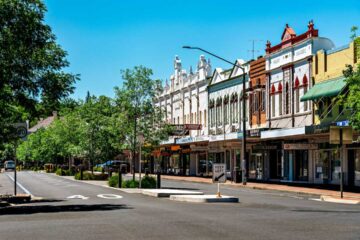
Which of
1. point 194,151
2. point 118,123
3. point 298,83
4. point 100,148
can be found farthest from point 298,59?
point 194,151

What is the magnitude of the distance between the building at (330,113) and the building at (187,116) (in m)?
16.2

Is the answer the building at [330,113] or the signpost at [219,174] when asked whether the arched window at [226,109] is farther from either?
the signpost at [219,174]

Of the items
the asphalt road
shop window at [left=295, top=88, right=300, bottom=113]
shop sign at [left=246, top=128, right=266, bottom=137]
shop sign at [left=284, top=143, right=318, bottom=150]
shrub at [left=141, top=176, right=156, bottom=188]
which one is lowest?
the asphalt road

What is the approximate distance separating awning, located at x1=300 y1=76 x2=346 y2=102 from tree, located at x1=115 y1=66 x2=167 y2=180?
9.59 metres

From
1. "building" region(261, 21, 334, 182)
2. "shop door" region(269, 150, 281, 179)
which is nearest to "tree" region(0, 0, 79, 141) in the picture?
"building" region(261, 21, 334, 182)

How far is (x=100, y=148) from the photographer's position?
53.3m

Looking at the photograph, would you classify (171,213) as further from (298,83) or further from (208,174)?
(208,174)

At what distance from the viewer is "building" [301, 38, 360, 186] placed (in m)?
38.0

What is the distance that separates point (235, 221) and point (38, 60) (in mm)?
9856

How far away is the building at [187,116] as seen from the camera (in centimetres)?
6381

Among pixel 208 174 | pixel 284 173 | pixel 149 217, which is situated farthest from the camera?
pixel 208 174

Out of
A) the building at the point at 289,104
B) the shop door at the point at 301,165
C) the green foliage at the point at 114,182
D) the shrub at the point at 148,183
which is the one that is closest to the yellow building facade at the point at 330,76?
the building at the point at 289,104

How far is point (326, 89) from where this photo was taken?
39250 mm

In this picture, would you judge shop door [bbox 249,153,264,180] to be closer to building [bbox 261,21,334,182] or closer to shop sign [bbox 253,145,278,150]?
building [bbox 261,21,334,182]
